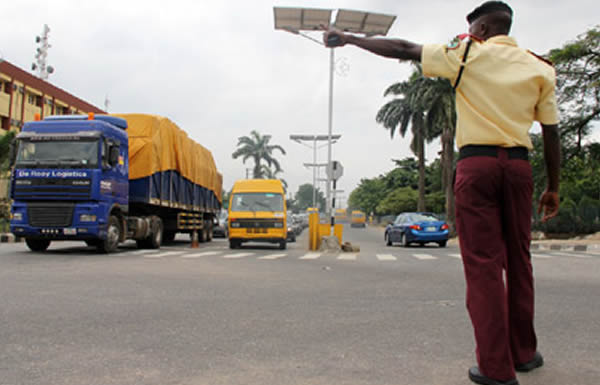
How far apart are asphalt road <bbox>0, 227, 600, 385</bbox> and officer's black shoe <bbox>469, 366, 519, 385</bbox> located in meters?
0.10

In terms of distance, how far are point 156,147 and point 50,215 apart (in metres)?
4.35

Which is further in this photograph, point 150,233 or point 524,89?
point 150,233

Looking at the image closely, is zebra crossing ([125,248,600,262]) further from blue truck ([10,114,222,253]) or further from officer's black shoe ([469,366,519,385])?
officer's black shoe ([469,366,519,385])

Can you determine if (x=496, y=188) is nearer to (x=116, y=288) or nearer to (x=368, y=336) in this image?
(x=368, y=336)

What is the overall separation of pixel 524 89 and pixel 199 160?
2038 centimetres

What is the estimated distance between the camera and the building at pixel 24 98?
41.2 m

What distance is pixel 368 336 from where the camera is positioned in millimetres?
4398

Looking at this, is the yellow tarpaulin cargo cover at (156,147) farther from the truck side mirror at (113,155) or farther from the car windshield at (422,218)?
the car windshield at (422,218)

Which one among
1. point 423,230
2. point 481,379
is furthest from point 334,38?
point 423,230

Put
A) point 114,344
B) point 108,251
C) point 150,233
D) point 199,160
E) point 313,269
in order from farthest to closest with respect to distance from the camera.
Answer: point 199,160 < point 150,233 < point 108,251 < point 313,269 < point 114,344

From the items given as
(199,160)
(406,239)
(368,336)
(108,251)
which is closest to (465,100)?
(368,336)

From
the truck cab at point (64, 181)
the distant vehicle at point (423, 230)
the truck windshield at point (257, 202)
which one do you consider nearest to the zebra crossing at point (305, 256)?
the truck cab at point (64, 181)

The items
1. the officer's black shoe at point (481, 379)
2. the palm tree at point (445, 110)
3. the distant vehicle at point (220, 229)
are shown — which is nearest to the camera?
the officer's black shoe at point (481, 379)

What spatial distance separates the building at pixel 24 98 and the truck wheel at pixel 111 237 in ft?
97.0
